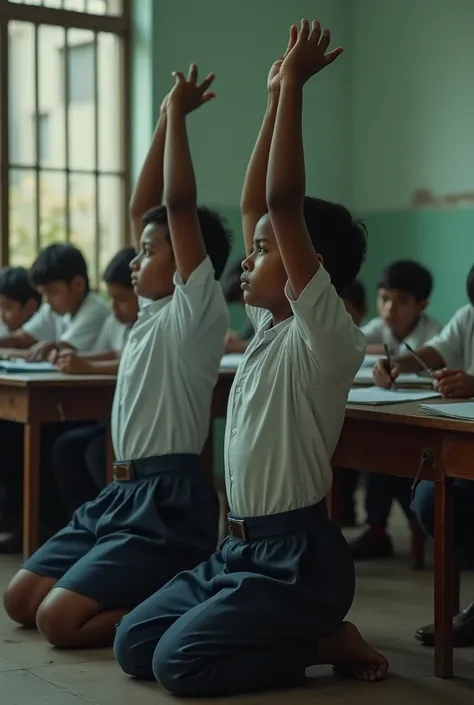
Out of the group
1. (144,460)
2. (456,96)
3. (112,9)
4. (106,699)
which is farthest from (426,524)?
(112,9)

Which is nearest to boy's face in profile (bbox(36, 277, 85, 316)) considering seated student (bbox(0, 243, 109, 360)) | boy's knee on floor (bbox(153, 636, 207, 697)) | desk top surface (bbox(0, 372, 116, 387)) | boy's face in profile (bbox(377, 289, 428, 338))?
seated student (bbox(0, 243, 109, 360))

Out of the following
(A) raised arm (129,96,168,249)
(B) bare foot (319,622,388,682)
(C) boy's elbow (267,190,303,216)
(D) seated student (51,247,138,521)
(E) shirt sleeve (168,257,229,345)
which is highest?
(A) raised arm (129,96,168,249)

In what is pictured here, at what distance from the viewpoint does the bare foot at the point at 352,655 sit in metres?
2.27

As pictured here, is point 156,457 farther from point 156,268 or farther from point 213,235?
point 213,235

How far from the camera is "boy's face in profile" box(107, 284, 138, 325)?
12.3 feet

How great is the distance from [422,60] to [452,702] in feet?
12.8

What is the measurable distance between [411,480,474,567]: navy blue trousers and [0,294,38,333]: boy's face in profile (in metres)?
2.41

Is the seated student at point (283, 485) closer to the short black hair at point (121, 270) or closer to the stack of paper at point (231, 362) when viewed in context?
the stack of paper at point (231, 362)

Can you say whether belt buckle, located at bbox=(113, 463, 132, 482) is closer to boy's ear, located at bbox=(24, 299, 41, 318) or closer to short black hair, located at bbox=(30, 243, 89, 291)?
short black hair, located at bbox=(30, 243, 89, 291)

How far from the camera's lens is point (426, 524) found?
260cm

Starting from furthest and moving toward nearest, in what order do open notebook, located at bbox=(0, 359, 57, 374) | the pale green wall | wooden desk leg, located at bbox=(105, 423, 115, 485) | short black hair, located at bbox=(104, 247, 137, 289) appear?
the pale green wall → short black hair, located at bbox=(104, 247, 137, 289) → open notebook, located at bbox=(0, 359, 57, 374) → wooden desk leg, located at bbox=(105, 423, 115, 485)

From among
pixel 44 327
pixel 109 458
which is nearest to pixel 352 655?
pixel 109 458

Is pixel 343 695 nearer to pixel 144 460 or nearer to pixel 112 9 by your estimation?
pixel 144 460

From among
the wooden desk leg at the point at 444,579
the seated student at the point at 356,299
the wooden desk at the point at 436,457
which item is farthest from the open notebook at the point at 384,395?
the seated student at the point at 356,299
